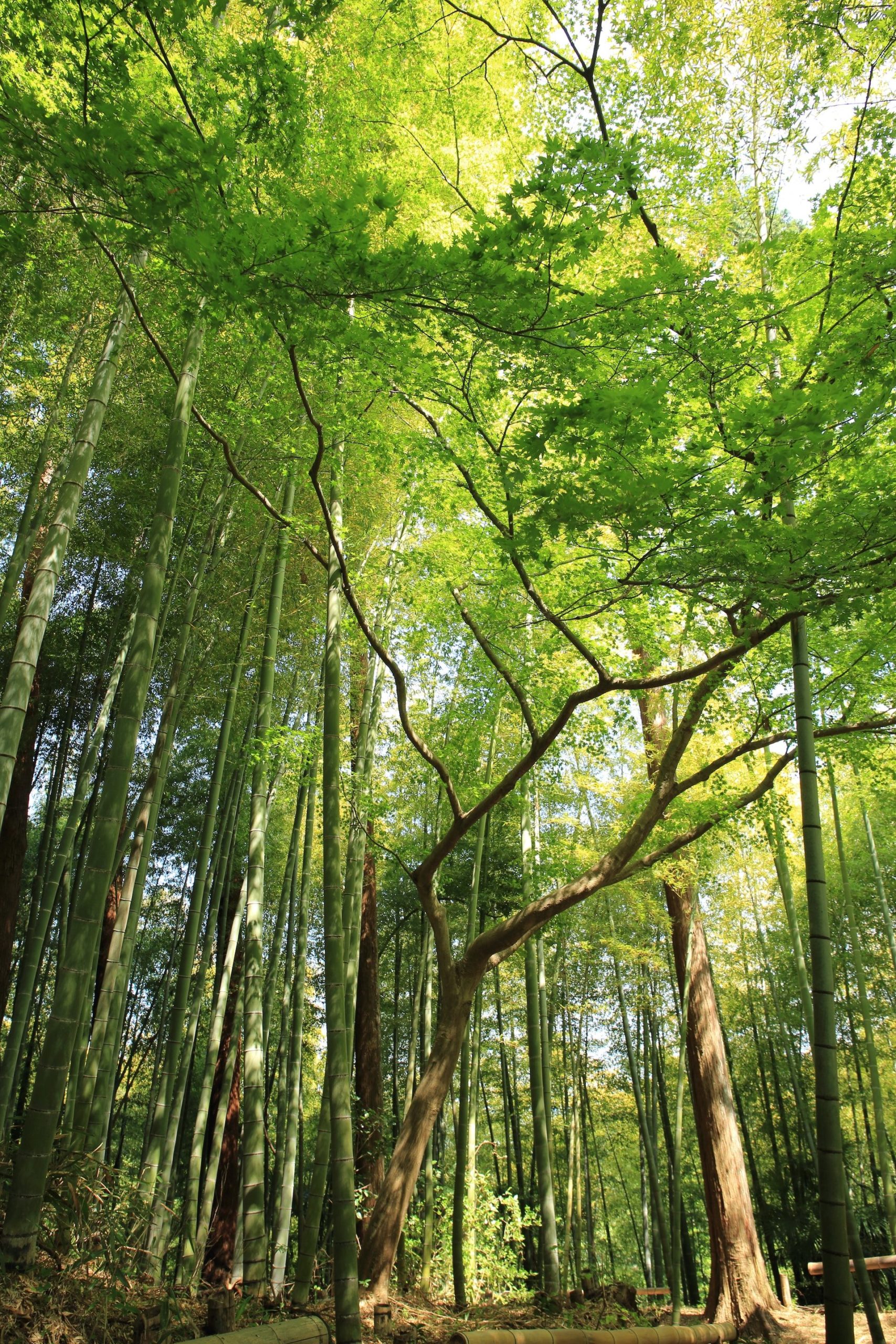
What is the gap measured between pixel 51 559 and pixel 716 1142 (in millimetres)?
5921

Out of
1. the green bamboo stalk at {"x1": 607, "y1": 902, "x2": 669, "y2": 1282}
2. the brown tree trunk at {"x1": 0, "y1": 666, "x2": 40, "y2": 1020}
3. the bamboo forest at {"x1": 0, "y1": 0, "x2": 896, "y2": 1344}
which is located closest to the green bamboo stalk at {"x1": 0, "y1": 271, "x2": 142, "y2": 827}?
the bamboo forest at {"x1": 0, "y1": 0, "x2": 896, "y2": 1344}

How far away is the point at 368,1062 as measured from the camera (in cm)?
651

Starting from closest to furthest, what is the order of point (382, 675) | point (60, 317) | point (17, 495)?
point (60, 317) < point (382, 675) < point (17, 495)

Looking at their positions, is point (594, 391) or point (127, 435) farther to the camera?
point (127, 435)

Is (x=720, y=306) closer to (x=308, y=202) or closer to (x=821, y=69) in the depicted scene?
(x=821, y=69)

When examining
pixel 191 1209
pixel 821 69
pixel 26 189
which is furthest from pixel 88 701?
pixel 821 69

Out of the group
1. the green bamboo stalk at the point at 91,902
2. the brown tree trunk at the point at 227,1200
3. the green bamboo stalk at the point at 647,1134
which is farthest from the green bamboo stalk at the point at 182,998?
the green bamboo stalk at the point at 647,1134

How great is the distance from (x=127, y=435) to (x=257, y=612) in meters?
1.64

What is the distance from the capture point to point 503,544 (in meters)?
2.72

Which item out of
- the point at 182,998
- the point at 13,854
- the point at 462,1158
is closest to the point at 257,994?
the point at 182,998

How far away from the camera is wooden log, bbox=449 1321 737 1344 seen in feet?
9.12

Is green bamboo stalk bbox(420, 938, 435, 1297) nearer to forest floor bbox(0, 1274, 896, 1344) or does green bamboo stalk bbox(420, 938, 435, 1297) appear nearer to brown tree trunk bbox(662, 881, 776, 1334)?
forest floor bbox(0, 1274, 896, 1344)

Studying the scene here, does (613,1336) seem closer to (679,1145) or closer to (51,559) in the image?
(679,1145)

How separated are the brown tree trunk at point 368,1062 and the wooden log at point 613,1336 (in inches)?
87.2
